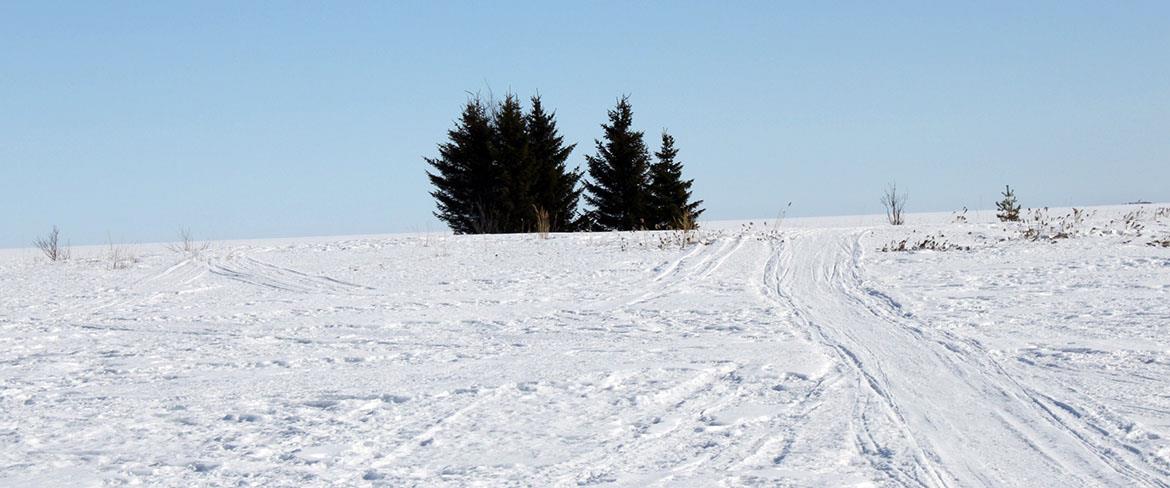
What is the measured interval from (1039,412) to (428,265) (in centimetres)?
995

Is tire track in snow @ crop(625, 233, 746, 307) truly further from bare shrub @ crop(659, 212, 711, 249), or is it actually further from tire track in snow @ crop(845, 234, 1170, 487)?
tire track in snow @ crop(845, 234, 1170, 487)

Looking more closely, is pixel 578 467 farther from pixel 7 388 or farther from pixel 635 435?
pixel 7 388

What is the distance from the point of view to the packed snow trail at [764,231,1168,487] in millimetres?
3201

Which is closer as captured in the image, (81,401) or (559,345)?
(81,401)

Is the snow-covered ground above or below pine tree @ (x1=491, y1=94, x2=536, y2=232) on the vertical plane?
below

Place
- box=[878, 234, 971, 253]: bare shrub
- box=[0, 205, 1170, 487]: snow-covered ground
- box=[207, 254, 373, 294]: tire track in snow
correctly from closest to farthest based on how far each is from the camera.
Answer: box=[0, 205, 1170, 487]: snow-covered ground → box=[207, 254, 373, 294]: tire track in snow → box=[878, 234, 971, 253]: bare shrub

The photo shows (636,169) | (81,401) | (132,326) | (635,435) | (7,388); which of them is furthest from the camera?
(636,169)

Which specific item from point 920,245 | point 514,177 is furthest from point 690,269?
point 514,177

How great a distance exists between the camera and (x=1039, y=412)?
13.3ft

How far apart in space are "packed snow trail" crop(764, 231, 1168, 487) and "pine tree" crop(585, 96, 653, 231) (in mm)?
24746

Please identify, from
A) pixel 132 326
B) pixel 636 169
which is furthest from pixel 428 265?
pixel 636 169

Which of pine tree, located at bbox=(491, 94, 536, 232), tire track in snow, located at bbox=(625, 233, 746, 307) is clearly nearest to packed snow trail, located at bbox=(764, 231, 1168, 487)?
tire track in snow, located at bbox=(625, 233, 746, 307)

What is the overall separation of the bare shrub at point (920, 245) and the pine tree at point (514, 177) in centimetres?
1600

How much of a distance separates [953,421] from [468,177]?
90.0ft
